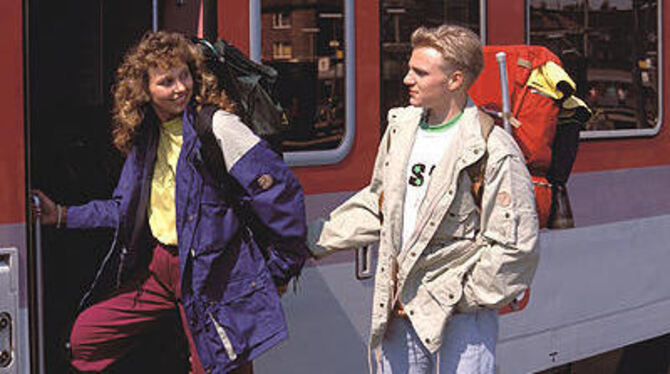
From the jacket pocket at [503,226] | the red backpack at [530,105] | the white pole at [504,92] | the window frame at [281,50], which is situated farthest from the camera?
the red backpack at [530,105]

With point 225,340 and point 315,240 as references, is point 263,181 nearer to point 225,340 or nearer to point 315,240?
point 315,240


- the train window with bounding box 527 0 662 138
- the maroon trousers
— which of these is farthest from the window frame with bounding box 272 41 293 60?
the train window with bounding box 527 0 662 138

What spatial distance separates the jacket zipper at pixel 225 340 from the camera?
3107mm

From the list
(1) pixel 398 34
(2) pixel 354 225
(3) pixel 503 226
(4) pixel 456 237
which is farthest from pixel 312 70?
(3) pixel 503 226

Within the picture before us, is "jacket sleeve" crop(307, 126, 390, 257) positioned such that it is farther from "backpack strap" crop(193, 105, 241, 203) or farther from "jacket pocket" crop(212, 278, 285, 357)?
"backpack strap" crop(193, 105, 241, 203)

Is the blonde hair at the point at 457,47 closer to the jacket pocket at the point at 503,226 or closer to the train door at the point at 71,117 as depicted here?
the jacket pocket at the point at 503,226

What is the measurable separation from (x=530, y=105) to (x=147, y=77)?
4.86 ft

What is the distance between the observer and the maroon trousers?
10.8ft

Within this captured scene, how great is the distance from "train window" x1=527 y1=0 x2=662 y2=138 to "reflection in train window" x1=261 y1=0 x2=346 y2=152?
4.19ft

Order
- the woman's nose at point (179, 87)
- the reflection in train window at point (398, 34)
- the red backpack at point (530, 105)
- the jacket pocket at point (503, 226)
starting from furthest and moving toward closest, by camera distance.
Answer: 1. the reflection in train window at point (398, 34)
2. the red backpack at point (530, 105)
3. the woman's nose at point (179, 87)
4. the jacket pocket at point (503, 226)

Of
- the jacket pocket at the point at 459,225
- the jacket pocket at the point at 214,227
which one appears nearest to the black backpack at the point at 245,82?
the jacket pocket at the point at 214,227

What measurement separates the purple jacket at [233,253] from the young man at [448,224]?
294 mm

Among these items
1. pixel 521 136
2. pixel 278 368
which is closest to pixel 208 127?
pixel 278 368

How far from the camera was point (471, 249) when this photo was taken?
3.05 metres
